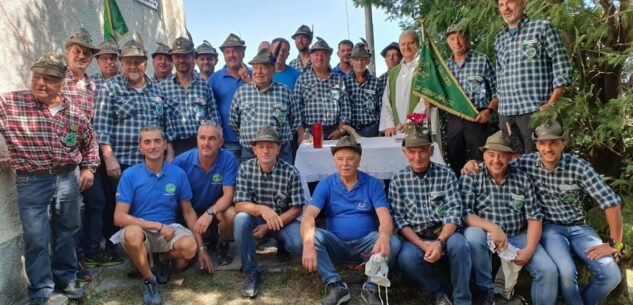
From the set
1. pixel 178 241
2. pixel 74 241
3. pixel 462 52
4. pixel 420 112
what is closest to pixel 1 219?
pixel 74 241

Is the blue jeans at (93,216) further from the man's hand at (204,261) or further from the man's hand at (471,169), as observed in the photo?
the man's hand at (471,169)

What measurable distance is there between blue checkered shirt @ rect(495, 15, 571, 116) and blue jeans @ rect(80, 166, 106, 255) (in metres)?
3.83

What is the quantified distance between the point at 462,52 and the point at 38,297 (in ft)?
14.3

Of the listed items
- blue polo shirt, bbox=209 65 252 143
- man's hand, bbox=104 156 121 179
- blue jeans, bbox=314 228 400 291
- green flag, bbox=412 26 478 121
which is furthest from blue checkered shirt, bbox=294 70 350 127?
man's hand, bbox=104 156 121 179

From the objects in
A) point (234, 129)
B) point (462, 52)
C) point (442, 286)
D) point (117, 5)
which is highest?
point (117, 5)

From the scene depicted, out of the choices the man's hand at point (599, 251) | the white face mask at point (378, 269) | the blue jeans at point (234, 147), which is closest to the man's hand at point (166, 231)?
the blue jeans at point (234, 147)

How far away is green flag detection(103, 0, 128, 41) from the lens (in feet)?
22.3

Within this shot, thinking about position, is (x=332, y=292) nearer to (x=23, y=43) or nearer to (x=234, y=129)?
(x=234, y=129)

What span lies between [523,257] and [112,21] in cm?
623

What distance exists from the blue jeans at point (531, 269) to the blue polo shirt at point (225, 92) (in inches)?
115

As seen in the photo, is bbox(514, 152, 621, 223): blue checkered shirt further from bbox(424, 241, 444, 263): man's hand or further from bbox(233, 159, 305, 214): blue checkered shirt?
bbox(233, 159, 305, 214): blue checkered shirt

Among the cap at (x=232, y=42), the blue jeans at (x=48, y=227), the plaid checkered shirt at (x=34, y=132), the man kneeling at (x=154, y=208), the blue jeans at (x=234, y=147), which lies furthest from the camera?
the cap at (x=232, y=42)

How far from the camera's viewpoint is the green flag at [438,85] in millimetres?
4824

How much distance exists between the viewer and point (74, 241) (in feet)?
12.9
